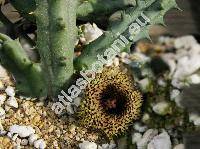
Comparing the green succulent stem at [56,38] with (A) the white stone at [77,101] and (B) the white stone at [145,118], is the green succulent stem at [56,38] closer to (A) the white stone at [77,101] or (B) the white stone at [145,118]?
(A) the white stone at [77,101]

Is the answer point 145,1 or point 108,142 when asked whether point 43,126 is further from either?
point 145,1

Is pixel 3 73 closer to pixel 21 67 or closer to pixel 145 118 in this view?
pixel 21 67

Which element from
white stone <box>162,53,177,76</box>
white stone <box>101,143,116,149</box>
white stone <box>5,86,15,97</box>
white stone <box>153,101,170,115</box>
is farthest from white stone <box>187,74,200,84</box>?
white stone <box>5,86,15,97</box>

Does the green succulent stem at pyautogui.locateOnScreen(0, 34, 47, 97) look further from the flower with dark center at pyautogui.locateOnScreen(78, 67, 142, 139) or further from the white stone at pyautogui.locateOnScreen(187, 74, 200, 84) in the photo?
the white stone at pyautogui.locateOnScreen(187, 74, 200, 84)

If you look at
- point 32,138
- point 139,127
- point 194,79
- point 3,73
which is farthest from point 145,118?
point 3,73

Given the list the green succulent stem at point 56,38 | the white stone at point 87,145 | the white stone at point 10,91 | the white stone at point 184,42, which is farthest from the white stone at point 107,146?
the white stone at point 184,42

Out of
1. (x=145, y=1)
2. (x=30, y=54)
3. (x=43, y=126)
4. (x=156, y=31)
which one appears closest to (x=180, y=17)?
(x=156, y=31)
